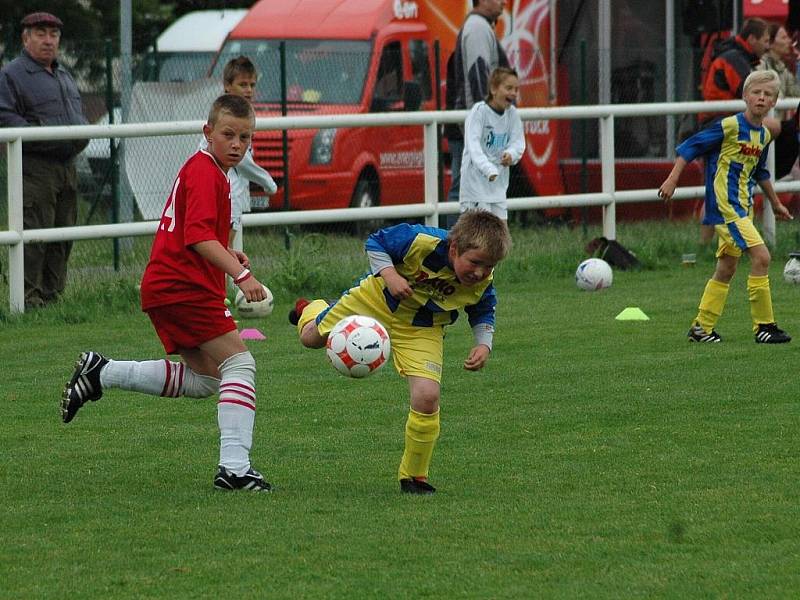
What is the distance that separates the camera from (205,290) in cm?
642

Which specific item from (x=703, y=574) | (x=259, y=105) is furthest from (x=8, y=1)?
(x=703, y=574)

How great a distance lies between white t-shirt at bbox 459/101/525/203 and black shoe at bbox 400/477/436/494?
247 inches

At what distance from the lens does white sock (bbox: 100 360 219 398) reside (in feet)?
21.9

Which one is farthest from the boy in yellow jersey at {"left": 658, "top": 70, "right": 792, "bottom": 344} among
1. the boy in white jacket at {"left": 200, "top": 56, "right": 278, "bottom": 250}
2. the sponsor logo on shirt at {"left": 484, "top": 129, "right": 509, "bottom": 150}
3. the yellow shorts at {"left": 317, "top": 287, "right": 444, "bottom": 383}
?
the yellow shorts at {"left": 317, "top": 287, "right": 444, "bottom": 383}

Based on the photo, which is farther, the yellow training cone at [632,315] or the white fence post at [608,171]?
the white fence post at [608,171]

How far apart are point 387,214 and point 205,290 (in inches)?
263

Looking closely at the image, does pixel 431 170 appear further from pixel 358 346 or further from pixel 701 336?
pixel 358 346

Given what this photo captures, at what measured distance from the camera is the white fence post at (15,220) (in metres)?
11.3

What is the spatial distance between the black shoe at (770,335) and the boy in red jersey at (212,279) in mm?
4461

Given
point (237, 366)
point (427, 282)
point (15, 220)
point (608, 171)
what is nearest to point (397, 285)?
point (427, 282)

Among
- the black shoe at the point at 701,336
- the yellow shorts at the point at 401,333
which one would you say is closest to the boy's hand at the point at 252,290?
the yellow shorts at the point at 401,333

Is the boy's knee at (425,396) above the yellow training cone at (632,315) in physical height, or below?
above

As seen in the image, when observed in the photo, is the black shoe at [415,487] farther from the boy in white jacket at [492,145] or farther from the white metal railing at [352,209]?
the boy in white jacket at [492,145]

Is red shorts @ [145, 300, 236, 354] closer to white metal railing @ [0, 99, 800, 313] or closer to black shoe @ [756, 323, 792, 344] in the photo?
black shoe @ [756, 323, 792, 344]
